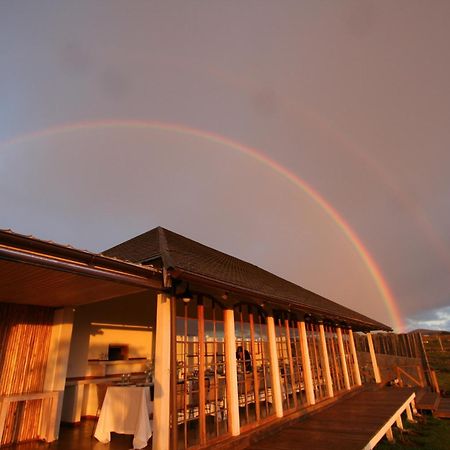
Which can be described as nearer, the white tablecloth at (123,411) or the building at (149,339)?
Result: the building at (149,339)

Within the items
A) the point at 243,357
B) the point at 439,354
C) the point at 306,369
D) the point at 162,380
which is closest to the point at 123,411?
the point at 162,380

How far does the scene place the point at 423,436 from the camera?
290 inches

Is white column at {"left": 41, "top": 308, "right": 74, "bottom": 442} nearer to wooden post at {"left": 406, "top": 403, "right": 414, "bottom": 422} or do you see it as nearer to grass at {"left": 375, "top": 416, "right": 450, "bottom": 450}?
grass at {"left": 375, "top": 416, "right": 450, "bottom": 450}

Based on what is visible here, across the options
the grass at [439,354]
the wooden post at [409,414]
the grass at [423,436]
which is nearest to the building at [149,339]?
Answer: the grass at [423,436]

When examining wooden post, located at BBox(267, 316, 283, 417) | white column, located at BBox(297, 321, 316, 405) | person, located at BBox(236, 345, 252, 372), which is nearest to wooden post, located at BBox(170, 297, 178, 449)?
person, located at BBox(236, 345, 252, 372)

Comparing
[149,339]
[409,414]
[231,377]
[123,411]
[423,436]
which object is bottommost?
[423,436]

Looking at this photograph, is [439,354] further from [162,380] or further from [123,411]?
[162,380]

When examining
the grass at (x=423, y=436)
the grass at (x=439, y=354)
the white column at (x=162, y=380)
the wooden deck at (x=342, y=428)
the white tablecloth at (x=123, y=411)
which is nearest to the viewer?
the white column at (x=162, y=380)

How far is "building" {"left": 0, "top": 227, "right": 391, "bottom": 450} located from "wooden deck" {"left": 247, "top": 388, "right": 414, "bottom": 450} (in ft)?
1.07

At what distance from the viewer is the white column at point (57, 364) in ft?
16.1

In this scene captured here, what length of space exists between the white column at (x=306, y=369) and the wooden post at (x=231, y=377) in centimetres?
304

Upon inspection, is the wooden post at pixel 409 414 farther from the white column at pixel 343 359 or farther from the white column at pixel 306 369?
the white column at pixel 306 369

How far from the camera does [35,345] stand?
5.20m

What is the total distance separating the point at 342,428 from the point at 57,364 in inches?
195
